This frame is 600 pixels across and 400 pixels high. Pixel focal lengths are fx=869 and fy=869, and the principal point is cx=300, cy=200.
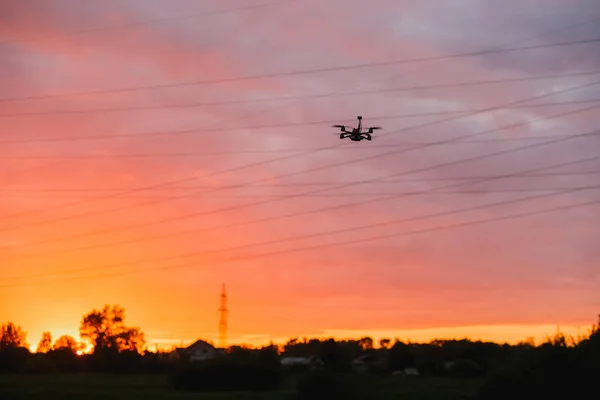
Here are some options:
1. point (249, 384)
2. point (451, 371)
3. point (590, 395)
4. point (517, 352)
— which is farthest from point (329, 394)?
point (451, 371)

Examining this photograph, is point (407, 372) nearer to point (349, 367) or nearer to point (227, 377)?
point (349, 367)

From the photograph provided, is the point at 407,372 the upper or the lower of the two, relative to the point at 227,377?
upper

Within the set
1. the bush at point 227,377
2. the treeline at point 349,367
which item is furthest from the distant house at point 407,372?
the bush at point 227,377

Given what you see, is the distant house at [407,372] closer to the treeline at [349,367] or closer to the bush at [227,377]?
the treeline at [349,367]

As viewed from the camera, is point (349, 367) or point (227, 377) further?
point (349, 367)

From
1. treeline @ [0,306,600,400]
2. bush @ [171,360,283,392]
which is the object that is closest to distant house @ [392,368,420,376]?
treeline @ [0,306,600,400]

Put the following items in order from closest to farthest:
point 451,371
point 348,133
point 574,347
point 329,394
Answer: point 348,133
point 574,347
point 329,394
point 451,371

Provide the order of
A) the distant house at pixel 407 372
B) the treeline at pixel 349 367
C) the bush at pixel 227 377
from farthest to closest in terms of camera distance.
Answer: the distant house at pixel 407 372 < the bush at pixel 227 377 < the treeline at pixel 349 367

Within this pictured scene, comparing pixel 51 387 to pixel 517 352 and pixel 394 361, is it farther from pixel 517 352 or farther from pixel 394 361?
pixel 394 361

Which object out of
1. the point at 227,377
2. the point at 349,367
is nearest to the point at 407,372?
the point at 349,367
